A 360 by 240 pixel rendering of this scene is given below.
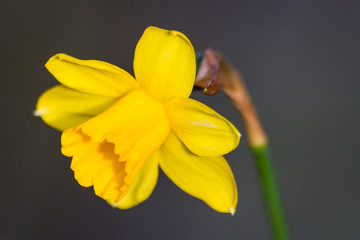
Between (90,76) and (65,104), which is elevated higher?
(90,76)

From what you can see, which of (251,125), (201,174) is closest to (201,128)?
(201,174)

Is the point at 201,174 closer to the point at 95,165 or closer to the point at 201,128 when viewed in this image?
the point at 201,128

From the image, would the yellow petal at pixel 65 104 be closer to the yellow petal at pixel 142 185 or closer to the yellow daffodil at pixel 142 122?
the yellow daffodil at pixel 142 122

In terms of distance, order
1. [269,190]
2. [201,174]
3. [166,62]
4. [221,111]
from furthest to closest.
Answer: [221,111] < [269,190] < [201,174] < [166,62]

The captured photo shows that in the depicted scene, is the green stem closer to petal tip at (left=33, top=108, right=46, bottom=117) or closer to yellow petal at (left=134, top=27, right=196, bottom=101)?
yellow petal at (left=134, top=27, right=196, bottom=101)

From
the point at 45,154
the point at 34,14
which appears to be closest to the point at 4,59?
the point at 34,14

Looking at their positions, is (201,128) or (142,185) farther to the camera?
(142,185)
